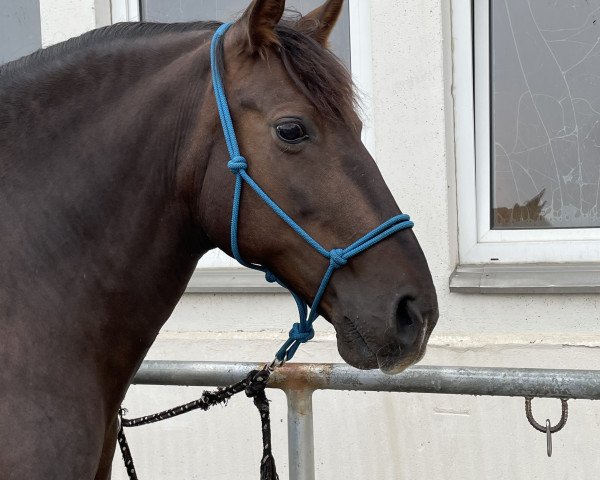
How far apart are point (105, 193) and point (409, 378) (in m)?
0.98

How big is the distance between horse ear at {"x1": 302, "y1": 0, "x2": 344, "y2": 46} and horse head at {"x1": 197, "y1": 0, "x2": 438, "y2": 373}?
0.51 feet

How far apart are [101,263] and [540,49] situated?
2630mm

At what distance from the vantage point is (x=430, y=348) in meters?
3.61

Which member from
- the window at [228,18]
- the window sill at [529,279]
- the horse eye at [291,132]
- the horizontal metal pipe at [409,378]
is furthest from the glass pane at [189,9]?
the horse eye at [291,132]

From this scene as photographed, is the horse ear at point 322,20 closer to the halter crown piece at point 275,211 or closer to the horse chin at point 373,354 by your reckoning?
the halter crown piece at point 275,211

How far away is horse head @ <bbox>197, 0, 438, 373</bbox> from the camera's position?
1688 millimetres

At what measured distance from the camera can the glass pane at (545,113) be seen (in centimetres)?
361

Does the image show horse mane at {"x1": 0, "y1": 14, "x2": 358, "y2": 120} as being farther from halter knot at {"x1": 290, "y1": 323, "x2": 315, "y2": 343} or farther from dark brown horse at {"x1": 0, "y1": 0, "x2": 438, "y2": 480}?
halter knot at {"x1": 290, "y1": 323, "x2": 315, "y2": 343}

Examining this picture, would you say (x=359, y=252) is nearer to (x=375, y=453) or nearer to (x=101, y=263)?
(x=101, y=263)

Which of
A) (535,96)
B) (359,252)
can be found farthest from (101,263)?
(535,96)

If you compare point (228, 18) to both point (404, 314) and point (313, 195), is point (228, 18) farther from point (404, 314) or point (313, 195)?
point (404, 314)

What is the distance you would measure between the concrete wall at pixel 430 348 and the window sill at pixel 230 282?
2.3 inches

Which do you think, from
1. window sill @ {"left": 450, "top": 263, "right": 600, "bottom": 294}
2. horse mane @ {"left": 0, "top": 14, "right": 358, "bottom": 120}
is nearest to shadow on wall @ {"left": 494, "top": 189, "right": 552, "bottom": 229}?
window sill @ {"left": 450, "top": 263, "right": 600, "bottom": 294}

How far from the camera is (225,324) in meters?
3.97
